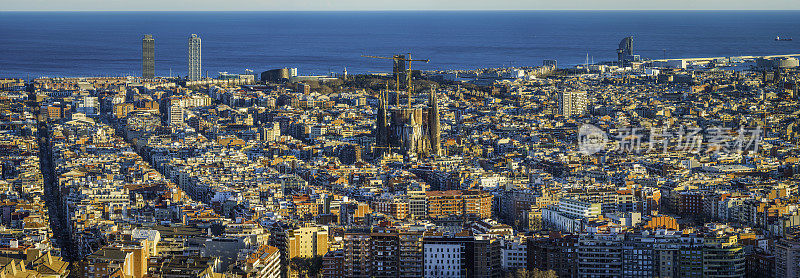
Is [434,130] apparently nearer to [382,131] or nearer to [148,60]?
[382,131]

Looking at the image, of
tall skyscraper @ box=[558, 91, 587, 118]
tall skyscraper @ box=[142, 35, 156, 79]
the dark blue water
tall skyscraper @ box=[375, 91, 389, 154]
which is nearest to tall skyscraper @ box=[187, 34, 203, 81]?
tall skyscraper @ box=[142, 35, 156, 79]

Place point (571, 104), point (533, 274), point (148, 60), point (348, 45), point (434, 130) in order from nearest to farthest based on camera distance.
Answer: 1. point (533, 274)
2. point (434, 130)
3. point (571, 104)
4. point (148, 60)
5. point (348, 45)

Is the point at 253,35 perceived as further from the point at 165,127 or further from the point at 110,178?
the point at 110,178

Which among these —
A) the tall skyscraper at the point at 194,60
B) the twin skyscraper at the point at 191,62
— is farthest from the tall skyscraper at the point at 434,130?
the tall skyscraper at the point at 194,60

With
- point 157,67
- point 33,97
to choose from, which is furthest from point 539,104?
point 157,67

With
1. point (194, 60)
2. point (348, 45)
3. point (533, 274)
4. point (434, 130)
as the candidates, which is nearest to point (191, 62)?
point (194, 60)

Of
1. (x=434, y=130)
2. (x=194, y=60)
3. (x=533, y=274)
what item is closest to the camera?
(x=533, y=274)

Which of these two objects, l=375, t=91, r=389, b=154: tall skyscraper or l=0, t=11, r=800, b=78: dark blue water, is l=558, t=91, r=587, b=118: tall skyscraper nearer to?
l=375, t=91, r=389, b=154: tall skyscraper

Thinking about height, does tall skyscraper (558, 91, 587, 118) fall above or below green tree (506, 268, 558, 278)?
above

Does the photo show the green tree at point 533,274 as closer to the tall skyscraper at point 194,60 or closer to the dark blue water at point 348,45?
the tall skyscraper at point 194,60
